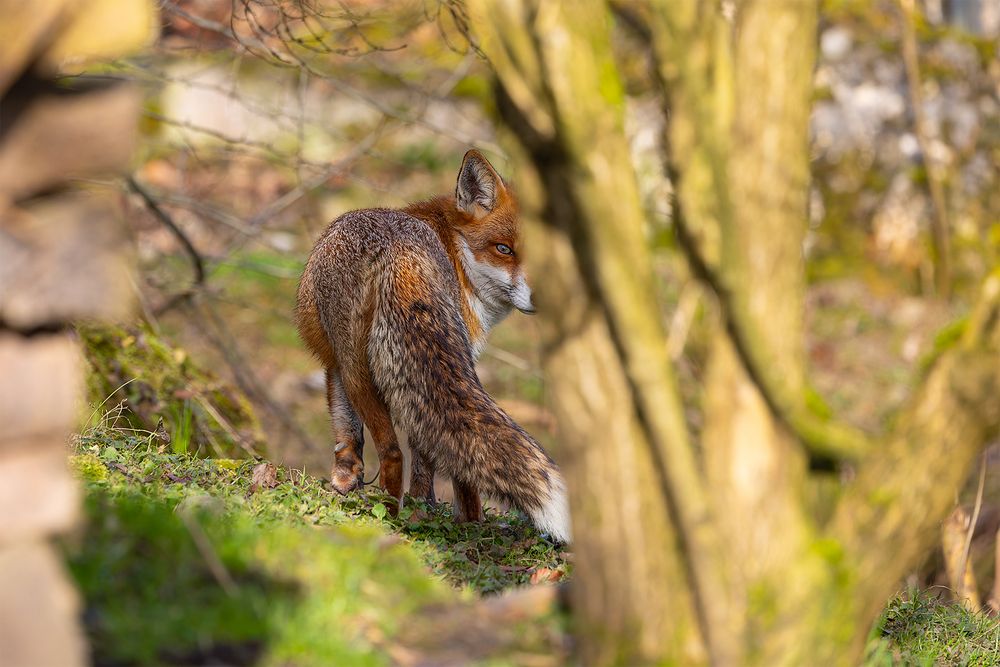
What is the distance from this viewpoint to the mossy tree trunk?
118 inches

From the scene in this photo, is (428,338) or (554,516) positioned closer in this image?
(554,516)

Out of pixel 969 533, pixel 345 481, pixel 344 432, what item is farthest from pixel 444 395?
pixel 969 533

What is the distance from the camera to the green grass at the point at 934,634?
4.71 meters

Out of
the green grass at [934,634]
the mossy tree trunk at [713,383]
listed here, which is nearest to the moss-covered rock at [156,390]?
the mossy tree trunk at [713,383]

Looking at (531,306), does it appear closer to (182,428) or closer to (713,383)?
(182,428)

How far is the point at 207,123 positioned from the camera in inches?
553

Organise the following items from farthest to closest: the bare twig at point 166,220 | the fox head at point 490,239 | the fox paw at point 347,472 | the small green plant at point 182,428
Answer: the bare twig at point 166,220 → the fox head at point 490,239 → the small green plant at point 182,428 → the fox paw at point 347,472

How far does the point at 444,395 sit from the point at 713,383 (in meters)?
2.27

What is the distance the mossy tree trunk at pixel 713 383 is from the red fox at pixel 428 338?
160 cm

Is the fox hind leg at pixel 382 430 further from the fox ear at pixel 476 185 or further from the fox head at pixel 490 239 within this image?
the fox ear at pixel 476 185

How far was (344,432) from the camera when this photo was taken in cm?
630

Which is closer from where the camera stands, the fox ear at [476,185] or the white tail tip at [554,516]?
the white tail tip at [554,516]

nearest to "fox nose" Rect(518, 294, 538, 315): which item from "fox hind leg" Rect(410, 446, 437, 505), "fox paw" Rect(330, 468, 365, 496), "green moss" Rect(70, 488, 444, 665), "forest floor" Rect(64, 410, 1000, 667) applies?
"fox hind leg" Rect(410, 446, 437, 505)

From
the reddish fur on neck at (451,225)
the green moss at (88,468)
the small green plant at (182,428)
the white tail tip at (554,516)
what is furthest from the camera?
the reddish fur on neck at (451,225)
